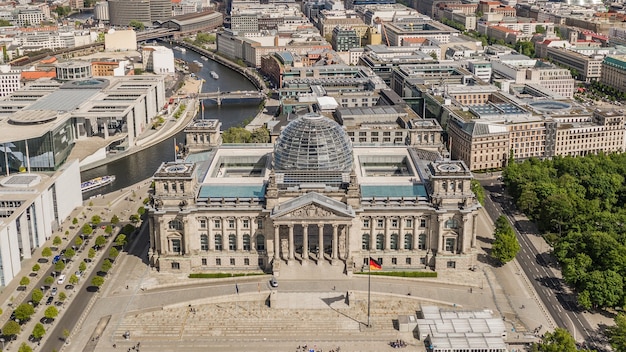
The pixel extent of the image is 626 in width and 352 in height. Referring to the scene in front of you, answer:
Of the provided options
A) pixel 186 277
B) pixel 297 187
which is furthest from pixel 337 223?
pixel 186 277

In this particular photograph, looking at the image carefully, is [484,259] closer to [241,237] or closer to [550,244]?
[550,244]

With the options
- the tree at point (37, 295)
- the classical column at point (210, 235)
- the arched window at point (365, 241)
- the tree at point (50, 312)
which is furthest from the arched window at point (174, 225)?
the arched window at point (365, 241)

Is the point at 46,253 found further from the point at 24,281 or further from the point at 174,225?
the point at 174,225

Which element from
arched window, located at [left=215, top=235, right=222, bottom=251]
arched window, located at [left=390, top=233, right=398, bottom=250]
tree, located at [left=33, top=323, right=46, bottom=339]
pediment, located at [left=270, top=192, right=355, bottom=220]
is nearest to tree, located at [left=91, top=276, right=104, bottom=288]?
tree, located at [left=33, top=323, right=46, bottom=339]

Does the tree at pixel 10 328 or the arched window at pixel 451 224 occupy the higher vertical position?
the arched window at pixel 451 224

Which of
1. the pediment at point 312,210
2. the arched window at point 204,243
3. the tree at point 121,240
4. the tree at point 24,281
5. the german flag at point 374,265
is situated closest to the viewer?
the german flag at point 374,265

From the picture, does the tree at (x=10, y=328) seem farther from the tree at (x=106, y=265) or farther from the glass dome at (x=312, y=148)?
the glass dome at (x=312, y=148)

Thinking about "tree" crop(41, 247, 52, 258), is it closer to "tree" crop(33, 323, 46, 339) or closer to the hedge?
"tree" crop(33, 323, 46, 339)
